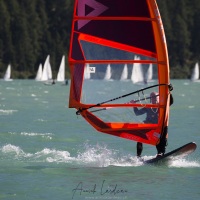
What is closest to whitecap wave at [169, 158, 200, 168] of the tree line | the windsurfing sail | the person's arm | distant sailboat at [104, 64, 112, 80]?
the windsurfing sail

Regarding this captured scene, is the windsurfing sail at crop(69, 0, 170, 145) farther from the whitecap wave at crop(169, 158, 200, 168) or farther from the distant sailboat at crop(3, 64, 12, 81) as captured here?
the distant sailboat at crop(3, 64, 12, 81)

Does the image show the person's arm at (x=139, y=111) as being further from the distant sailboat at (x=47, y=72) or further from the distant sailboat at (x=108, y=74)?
the distant sailboat at (x=47, y=72)

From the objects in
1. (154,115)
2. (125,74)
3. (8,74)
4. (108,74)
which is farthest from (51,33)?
(154,115)

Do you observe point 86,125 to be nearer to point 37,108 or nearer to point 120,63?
point 37,108

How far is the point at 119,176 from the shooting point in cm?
1895

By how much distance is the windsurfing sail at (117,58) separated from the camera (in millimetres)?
19609

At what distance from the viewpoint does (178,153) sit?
64.3ft

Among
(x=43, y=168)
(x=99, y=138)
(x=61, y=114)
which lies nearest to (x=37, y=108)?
(x=61, y=114)

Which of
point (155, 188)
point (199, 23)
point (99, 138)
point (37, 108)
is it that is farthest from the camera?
point (199, 23)

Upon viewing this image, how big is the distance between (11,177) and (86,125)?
53.7ft

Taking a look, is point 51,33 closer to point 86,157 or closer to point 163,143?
point 86,157

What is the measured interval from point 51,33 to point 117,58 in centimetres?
12936

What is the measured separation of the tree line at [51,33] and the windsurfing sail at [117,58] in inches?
4545

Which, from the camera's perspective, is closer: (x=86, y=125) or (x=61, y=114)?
(x=86, y=125)
